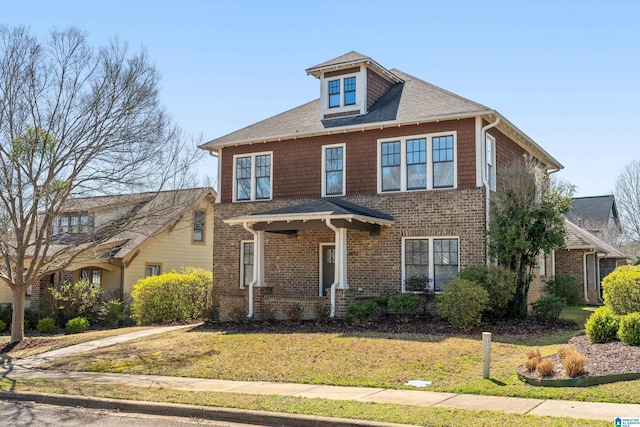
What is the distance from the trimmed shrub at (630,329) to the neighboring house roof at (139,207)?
12797 mm

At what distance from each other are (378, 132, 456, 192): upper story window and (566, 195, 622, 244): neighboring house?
78.2 ft

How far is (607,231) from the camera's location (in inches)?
1608

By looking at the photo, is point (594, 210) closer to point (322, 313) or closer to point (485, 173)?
point (485, 173)

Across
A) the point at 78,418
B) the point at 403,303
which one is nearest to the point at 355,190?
the point at 403,303

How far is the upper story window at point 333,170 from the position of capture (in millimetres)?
20875

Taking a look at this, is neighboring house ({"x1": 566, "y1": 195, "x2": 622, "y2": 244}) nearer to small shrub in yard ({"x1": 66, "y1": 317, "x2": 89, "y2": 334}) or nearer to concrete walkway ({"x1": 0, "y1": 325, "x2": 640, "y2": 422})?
small shrub in yard ({"x1": 66, "y1": 317, "x2": 89, "y2": 334})

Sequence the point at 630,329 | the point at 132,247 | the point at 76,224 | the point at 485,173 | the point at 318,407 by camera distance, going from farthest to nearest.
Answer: the point at 76,224, the point at 132,247, the point at 485,173, the point at 630,329, the point at 318,407

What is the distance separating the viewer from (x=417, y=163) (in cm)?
1952

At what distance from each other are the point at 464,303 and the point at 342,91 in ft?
29.8

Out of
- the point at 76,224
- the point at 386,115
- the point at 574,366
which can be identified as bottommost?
the point at 574,366

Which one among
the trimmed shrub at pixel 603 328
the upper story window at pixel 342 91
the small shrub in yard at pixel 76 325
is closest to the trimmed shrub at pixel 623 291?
the trimmed shrub at pixel 603 328

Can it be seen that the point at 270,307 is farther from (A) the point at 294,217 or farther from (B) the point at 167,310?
(B) the point at 167,310

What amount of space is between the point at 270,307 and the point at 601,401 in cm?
1213

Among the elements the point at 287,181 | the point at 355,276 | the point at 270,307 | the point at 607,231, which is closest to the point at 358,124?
the point at 287,181
